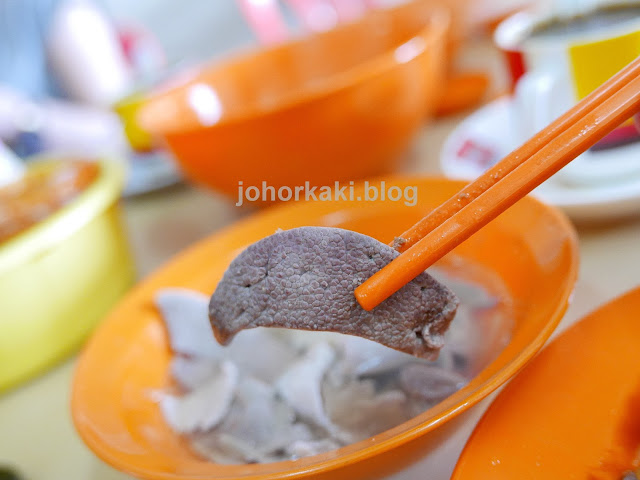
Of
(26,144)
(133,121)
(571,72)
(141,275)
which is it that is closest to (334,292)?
(571,72)

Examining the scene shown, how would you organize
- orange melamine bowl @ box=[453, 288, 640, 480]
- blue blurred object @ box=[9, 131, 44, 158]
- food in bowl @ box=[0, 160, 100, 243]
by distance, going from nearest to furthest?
orange melamine bowl @ box=[453, 288, 640, 480], food in bowl @ box=[0, 160, 100, 243], blue blurred object @ box=[9, 131, 44, 158]

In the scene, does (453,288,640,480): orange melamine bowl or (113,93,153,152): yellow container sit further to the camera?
(113,93,153,152): yellow container

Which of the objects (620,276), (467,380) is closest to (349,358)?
(467,380)

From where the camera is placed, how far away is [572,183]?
15.7 inches

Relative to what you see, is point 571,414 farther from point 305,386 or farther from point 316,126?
point 316,126

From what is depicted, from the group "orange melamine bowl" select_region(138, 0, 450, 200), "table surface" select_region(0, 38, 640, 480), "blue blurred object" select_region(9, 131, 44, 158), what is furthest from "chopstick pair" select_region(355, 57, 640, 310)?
"blue blurred object" select_region(9, 131, 44, 158)

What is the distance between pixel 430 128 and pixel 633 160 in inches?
12.2

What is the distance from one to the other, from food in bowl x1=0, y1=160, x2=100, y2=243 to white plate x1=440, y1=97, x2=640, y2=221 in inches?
12.6

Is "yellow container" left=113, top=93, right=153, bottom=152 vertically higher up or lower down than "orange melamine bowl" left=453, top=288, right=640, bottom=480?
higher up

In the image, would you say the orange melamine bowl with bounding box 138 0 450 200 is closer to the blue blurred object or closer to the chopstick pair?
the chopstick pair

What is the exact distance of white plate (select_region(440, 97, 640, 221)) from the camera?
0.37m

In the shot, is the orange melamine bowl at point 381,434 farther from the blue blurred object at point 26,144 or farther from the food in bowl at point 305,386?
the blue blurred object at point 26,144

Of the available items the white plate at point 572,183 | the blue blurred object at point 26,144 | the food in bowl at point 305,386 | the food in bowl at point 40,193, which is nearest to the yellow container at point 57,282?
the food in bowl at point 40,193

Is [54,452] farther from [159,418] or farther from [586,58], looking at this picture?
[586,58]
